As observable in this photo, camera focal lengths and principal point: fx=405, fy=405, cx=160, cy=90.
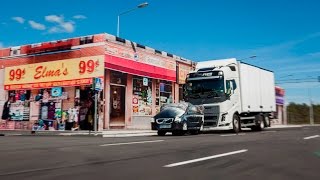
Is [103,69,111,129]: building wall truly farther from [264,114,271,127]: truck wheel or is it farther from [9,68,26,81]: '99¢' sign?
[264,114,271,127]: truck wheel

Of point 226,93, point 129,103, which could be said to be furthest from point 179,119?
point 129,103

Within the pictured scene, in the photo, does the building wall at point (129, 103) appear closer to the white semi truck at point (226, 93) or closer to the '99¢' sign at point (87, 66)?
the '99¢' sign at point (87, 66)

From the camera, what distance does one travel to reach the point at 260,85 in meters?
27.1

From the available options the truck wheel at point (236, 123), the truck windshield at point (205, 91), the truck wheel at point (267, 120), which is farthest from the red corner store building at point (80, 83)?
the truck wheel at point (236, 123)

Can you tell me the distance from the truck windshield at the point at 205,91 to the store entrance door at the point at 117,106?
8.52 m

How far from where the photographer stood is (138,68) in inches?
1300

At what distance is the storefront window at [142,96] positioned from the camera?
32812 millimetres

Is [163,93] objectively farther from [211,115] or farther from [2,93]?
[211,115]

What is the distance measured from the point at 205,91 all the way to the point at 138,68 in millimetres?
11042

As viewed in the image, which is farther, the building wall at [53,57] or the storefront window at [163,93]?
the storefront window at [163,93]

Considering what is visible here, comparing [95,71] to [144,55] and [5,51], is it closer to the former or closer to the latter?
[144,55]

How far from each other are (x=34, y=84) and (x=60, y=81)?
291cm

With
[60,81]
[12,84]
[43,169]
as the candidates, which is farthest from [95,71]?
[43,169]

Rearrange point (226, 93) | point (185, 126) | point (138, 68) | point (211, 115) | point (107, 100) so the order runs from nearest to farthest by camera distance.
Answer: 1. point (185, 126)
2. point (211, 115)
3. point (226, 93)
4. point (107, 100)
5. point (138, 68)
